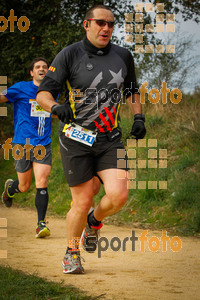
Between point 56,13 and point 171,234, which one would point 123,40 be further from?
point 171,234

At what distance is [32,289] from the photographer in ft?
13.1

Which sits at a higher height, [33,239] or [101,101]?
[101,101]

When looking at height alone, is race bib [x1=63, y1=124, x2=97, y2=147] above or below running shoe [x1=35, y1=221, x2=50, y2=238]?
above

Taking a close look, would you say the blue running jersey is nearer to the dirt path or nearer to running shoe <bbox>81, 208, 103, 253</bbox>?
the dirt path

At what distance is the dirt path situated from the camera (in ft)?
13.4

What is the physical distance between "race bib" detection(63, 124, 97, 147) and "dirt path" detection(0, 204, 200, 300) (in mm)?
1244

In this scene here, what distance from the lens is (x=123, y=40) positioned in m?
14.5

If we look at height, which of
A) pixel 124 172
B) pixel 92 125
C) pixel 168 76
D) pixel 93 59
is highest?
pixel 168 76

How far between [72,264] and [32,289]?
0.82 metres

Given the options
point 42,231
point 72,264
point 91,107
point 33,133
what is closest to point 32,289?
point 72,264

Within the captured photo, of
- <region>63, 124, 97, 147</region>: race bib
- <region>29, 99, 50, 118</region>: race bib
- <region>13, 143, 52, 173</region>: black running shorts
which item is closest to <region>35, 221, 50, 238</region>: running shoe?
<region>13, 143, 52, 173</region>: black running shorts

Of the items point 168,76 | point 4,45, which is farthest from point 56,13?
point 168,76

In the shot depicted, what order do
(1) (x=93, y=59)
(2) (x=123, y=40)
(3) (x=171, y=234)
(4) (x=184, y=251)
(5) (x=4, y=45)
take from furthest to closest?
1. (5) (x=4, y=45)
2. (2) (x=123, y=40)
3. (3) (x=171, y=234)
4. (4) (x=184, y=251)
5. (1) (x=93, y=59)

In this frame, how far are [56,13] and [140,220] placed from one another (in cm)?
800
